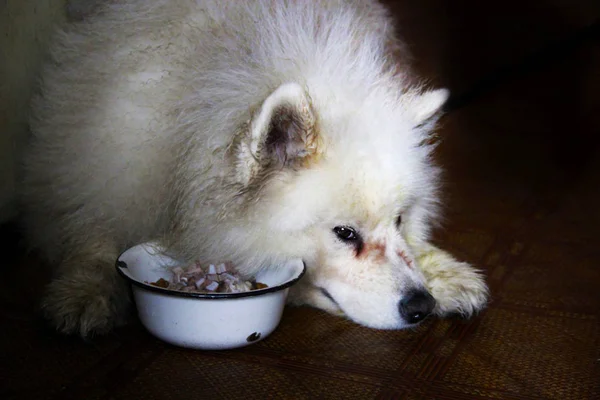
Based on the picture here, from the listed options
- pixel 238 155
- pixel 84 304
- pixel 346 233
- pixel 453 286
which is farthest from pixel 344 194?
pixel 84 304

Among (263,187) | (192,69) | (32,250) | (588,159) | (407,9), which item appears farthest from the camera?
(588,159)

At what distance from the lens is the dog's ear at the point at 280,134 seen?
165cm

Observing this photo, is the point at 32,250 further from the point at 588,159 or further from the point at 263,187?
the point at 588,159

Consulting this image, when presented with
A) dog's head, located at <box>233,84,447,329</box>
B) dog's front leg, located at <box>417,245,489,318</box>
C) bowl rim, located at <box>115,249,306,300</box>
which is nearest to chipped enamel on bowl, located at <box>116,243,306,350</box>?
bowl rim, located at <box>115,249,306,300</box>

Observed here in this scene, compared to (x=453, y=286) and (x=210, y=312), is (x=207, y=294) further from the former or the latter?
(x=453, y=286)

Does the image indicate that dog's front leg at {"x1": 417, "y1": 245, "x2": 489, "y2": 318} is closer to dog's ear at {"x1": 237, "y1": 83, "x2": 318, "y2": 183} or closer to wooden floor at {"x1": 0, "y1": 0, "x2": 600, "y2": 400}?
wooden floor at {"x1": 0, "y1": 0, "x2": 600, "y2": 400}

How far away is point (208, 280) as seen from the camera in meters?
1.86

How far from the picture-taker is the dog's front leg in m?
2.10

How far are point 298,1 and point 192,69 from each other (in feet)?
1.16

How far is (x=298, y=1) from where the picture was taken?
2049 mm

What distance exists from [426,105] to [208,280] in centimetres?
74

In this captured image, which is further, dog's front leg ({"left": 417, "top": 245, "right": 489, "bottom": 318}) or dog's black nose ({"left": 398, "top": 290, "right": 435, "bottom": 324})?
dog's front leg ({"left": 417, "top": 245, "right": 489, "bottom": 318})

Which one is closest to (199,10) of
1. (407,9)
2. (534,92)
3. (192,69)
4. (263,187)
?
(192,69)

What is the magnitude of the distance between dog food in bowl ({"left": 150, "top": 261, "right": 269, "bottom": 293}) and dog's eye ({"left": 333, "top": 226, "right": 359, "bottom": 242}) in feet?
0.74
